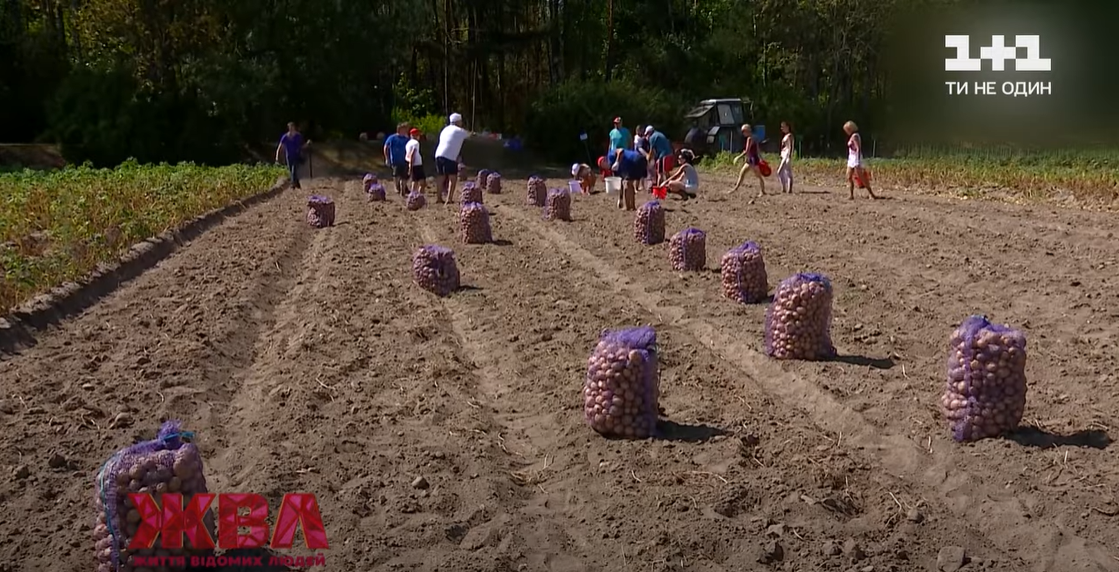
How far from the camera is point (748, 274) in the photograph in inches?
363

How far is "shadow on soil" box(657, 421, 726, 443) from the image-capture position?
18.3 feet

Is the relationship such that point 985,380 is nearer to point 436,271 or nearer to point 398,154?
point 436,271

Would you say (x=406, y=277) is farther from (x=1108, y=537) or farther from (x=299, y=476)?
(x=1108, y=537)

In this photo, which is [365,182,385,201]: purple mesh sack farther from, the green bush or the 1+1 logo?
the 1+1 logo

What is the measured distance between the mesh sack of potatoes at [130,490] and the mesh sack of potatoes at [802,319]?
4387 mm

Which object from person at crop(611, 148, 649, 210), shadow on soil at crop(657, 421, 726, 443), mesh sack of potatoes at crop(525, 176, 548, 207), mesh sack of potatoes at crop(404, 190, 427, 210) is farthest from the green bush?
shadow on soil at crop(657, 421, 726, 443)

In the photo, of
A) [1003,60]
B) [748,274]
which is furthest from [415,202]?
[1003,60]

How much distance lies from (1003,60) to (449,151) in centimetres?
2928

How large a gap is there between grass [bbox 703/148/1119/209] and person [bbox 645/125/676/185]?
22.5ft

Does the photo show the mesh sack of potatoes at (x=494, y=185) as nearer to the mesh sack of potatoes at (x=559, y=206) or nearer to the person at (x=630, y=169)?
the person at (x=630, y=169)

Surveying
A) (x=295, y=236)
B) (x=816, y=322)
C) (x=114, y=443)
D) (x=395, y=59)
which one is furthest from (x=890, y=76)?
(x=114, y=443)

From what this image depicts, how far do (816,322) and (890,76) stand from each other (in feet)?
132

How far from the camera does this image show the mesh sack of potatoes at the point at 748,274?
9.17 m

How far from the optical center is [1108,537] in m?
4.39
